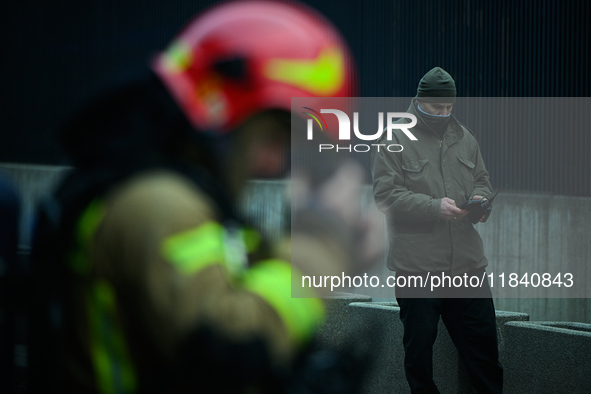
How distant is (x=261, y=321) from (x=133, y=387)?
25cm

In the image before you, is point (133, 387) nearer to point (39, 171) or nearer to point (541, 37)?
point (541, 37)

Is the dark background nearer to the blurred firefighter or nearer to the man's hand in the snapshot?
the man's hand

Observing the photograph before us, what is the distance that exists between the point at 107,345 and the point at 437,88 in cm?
351

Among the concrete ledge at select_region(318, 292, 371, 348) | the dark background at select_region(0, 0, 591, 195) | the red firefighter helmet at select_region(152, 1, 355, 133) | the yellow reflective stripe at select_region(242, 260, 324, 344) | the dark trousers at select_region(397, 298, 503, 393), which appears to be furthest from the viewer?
the dark background at select_region(0, 0, 591, 195)

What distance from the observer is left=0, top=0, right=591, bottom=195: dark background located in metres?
7.29

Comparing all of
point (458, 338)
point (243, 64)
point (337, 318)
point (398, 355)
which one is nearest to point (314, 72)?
point (243, 64)

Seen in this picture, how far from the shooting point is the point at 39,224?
4.66ft

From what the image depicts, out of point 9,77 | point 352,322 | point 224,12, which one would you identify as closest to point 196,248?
point 224,12

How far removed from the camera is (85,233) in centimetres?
126

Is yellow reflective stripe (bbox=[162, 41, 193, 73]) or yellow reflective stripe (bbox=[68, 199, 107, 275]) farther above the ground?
yellow reflective stripe (bbox=[162, 41, 193, 73])

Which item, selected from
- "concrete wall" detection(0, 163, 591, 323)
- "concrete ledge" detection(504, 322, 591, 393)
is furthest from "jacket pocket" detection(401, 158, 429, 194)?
"concrete wall" detection(0, 163, 591, 323)

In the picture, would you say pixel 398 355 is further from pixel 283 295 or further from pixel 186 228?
pixel 186 228

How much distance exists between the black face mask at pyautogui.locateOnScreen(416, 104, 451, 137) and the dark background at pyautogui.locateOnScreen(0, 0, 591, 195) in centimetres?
305

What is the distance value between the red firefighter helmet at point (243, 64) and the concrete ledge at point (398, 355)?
3.38 m
